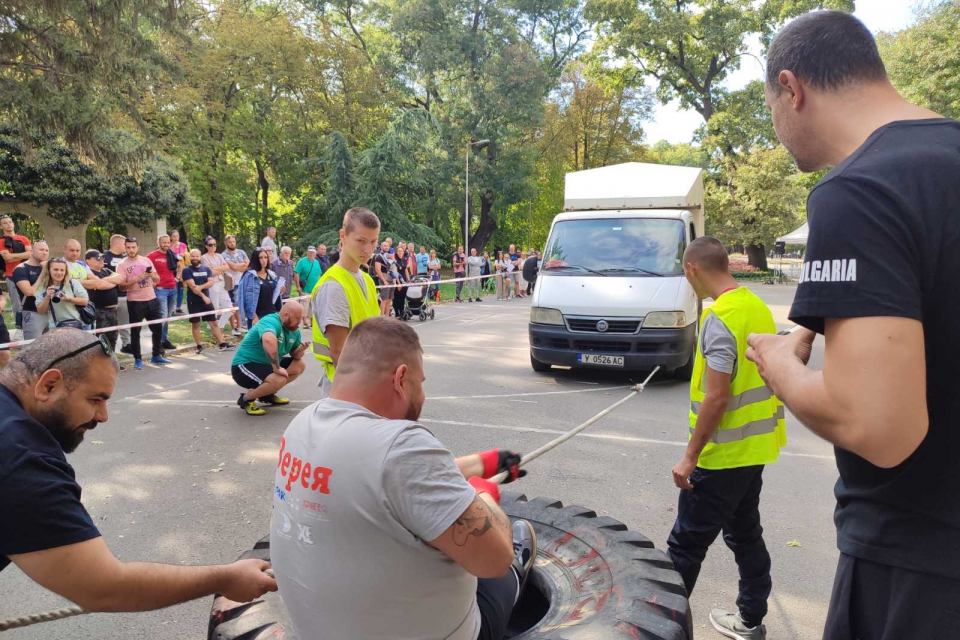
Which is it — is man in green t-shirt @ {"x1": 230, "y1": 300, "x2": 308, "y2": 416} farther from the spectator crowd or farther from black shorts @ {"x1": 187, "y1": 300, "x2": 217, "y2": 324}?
black shorts @ {"x1": 187, "y1": 300, "x2": 217, "y2": 324}

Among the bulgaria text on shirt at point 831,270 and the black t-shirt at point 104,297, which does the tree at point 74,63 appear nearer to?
the black t-shirt at point 104,297

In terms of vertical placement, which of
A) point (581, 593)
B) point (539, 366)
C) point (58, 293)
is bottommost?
point (539, 366)

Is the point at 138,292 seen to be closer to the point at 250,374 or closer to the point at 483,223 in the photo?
the point at 250,374


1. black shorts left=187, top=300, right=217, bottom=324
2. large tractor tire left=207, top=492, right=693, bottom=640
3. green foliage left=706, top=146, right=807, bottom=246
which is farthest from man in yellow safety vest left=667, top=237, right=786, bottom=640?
green foliage left=706, top=146, right=807, bottom=246

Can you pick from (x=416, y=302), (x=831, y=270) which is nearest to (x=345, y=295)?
(x=831, y=270)

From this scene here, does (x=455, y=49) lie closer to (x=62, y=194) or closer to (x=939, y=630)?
(x=62, y=194)

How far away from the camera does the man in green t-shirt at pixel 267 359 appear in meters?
7.23

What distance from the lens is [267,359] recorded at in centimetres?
739

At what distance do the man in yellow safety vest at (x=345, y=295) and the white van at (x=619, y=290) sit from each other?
427 centimetres

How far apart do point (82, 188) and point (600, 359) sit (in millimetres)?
20699

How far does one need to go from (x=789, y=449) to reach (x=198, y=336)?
9.75 metres

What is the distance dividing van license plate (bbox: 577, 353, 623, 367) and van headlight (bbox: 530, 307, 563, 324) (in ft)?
1.89

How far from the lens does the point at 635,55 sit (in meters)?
36.7

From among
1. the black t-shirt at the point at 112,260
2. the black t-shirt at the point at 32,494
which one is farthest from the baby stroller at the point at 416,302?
the black t-shirt at the point at 32,494
